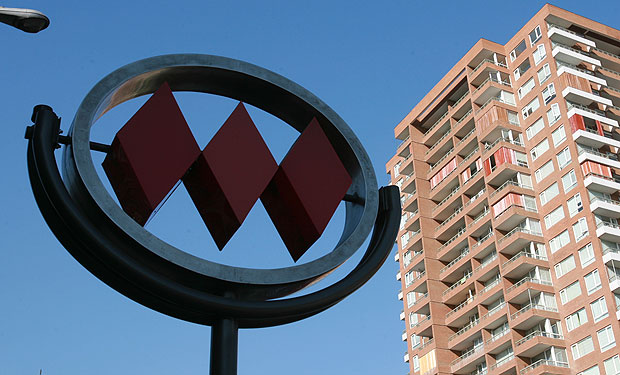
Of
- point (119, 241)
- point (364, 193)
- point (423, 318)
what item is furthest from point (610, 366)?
point (119, 241)

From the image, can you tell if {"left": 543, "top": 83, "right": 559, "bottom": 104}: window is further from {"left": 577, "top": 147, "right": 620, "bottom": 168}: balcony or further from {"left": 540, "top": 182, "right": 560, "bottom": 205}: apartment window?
{"left": 540, "top": 182, "right": 560, "bottom": 205}: apartment window

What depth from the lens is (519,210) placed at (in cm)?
4741

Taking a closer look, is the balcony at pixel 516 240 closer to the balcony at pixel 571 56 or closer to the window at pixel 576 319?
the window at pixel 576 319

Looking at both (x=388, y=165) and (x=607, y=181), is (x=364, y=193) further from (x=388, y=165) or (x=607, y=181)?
(x=388, y=165)

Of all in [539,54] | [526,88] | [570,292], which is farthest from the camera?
[526,88]

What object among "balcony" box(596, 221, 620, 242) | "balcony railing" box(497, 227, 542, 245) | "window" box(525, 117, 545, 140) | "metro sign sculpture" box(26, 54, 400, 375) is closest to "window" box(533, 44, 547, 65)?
"window" box(525, 117, 545, 140)

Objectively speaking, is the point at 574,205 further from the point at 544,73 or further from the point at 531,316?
the point at 544,73

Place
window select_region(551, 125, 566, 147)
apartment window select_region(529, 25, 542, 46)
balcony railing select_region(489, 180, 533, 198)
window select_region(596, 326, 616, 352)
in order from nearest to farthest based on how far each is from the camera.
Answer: window select_region(596, 326, 616, 352) < window select_region(551, 125, 566, 147) < balcony railing select_region(489, 180, 533, 198) < apartment window select_region(529, 25, 542, 46)

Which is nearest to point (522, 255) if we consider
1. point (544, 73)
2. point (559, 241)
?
point (559, 241)

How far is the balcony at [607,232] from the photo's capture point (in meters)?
42.7

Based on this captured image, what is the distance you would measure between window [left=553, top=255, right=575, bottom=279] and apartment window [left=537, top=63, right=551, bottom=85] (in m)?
13.2

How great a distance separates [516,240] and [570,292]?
4573 millimetres

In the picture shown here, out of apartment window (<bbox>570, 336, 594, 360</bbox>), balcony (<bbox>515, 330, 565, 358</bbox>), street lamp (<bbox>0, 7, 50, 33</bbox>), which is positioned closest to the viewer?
street lamp (<bbox>0, 7, 50, 33</bbox>)

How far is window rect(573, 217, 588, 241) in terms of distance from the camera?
43.8 m
